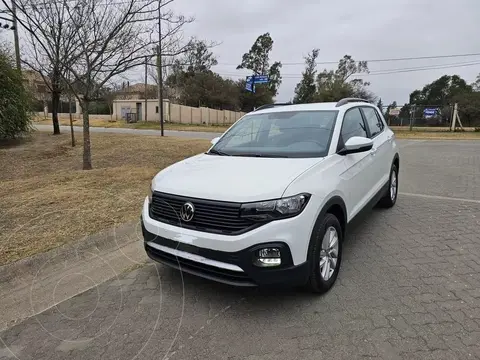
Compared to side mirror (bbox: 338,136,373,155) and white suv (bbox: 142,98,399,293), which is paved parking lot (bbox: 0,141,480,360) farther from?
side mirror (bbox: 338,136,373,155)

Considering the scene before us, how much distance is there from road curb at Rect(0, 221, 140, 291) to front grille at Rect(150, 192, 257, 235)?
1469 millimetres

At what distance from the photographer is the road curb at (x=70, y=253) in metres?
3.41

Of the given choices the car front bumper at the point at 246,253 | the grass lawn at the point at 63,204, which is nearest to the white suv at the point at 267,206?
the car front bumper at the point at 246,253

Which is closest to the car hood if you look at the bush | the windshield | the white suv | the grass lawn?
the white suv

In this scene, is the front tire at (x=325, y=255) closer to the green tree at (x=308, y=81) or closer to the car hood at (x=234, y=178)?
the car hood at (x=234, y=178)

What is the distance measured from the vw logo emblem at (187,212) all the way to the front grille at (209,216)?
0.08 ft

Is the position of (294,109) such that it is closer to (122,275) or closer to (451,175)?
(122,275)

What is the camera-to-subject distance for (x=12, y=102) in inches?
584

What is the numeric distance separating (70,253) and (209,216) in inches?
80.4

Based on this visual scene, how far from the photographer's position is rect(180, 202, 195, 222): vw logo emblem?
2.77 m

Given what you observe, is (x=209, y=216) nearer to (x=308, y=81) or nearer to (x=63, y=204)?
(x=63, y=204)

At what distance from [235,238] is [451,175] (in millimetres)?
8137

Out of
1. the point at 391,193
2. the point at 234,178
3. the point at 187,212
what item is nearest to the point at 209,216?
the point at 187,212

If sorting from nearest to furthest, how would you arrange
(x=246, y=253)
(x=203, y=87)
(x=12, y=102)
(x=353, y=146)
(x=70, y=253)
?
(x=246, y=253) → (x=353, y=146) → (x=70, y=253) → (x=12, y=102) → (x=203, y=87)
